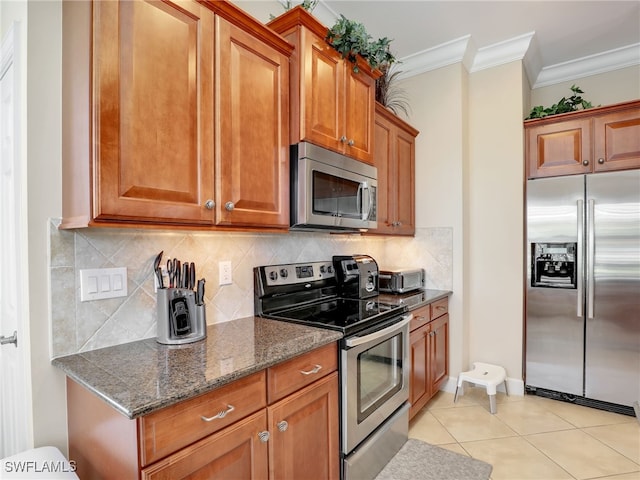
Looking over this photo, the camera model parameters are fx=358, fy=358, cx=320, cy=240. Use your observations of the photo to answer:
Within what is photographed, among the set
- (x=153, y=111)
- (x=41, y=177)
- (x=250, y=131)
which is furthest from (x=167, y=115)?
(x=41, y=177)

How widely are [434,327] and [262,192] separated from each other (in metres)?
1.80

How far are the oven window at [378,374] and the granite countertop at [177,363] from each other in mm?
324

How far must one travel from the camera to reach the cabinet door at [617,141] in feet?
8.65

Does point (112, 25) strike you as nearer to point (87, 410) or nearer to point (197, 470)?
point (87, 410)

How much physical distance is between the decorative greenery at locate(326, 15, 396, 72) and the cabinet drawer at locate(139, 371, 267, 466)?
168 cm

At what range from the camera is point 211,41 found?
1392 millimetres

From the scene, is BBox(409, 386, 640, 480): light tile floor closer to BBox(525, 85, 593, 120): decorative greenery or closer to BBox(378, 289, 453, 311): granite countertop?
BBox(378, 289, 453, 311): granite countertop

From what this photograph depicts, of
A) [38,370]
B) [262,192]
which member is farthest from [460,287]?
[38,370]

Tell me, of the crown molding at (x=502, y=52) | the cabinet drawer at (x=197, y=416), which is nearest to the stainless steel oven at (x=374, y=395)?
the cabinet drawer at (x=197, y=416)

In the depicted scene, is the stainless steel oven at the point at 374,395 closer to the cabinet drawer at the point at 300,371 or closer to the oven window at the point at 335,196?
the cabinet drawer at the point at 300,371

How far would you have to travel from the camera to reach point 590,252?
2.66 m

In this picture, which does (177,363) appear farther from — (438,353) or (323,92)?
(438,353)

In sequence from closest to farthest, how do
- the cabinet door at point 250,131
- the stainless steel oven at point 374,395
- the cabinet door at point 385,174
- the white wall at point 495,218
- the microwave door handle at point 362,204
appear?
1. the cabinet door at point 250,131
2. the stainless steel oven at point 374,395
3. the microwave door handle at point 362,204
4. the cabinet door at point 385,174
5. the white wall at point 495,218
